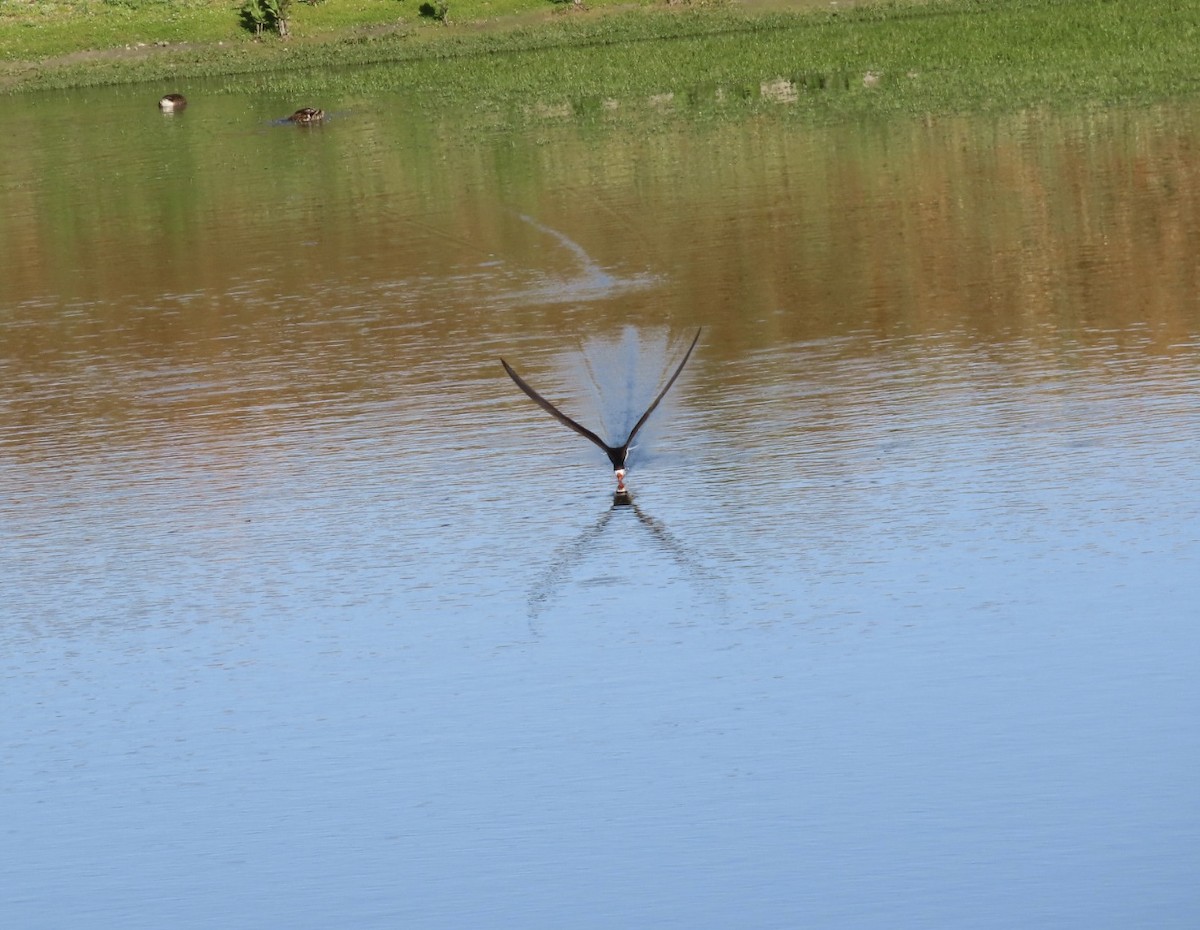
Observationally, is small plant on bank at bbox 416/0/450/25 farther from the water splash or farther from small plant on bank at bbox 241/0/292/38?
the water splash

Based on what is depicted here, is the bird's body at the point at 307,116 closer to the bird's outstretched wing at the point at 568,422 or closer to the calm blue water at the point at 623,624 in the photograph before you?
the calm blue water at the point at 623,624

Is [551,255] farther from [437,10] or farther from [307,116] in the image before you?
[437,10]

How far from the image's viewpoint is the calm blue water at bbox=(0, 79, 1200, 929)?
8.95 m

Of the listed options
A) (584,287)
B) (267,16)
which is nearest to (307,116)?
(584,287)

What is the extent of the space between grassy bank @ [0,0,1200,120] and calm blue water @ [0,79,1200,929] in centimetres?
2076

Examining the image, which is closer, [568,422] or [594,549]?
[594,549]

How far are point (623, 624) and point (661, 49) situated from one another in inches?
1810

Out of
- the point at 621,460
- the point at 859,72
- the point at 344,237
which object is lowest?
the point at 621,460

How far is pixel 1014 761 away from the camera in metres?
9.57

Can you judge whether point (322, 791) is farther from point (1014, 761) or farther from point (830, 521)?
point (830, 521)

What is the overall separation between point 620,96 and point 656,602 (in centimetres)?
3524

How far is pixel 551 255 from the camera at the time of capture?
83.4 feet

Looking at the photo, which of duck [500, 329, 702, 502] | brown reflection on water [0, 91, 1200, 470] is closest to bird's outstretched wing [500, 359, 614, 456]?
duck [500, 329, 702, 502]

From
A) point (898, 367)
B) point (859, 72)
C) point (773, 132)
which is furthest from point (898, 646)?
point (859, 72)
